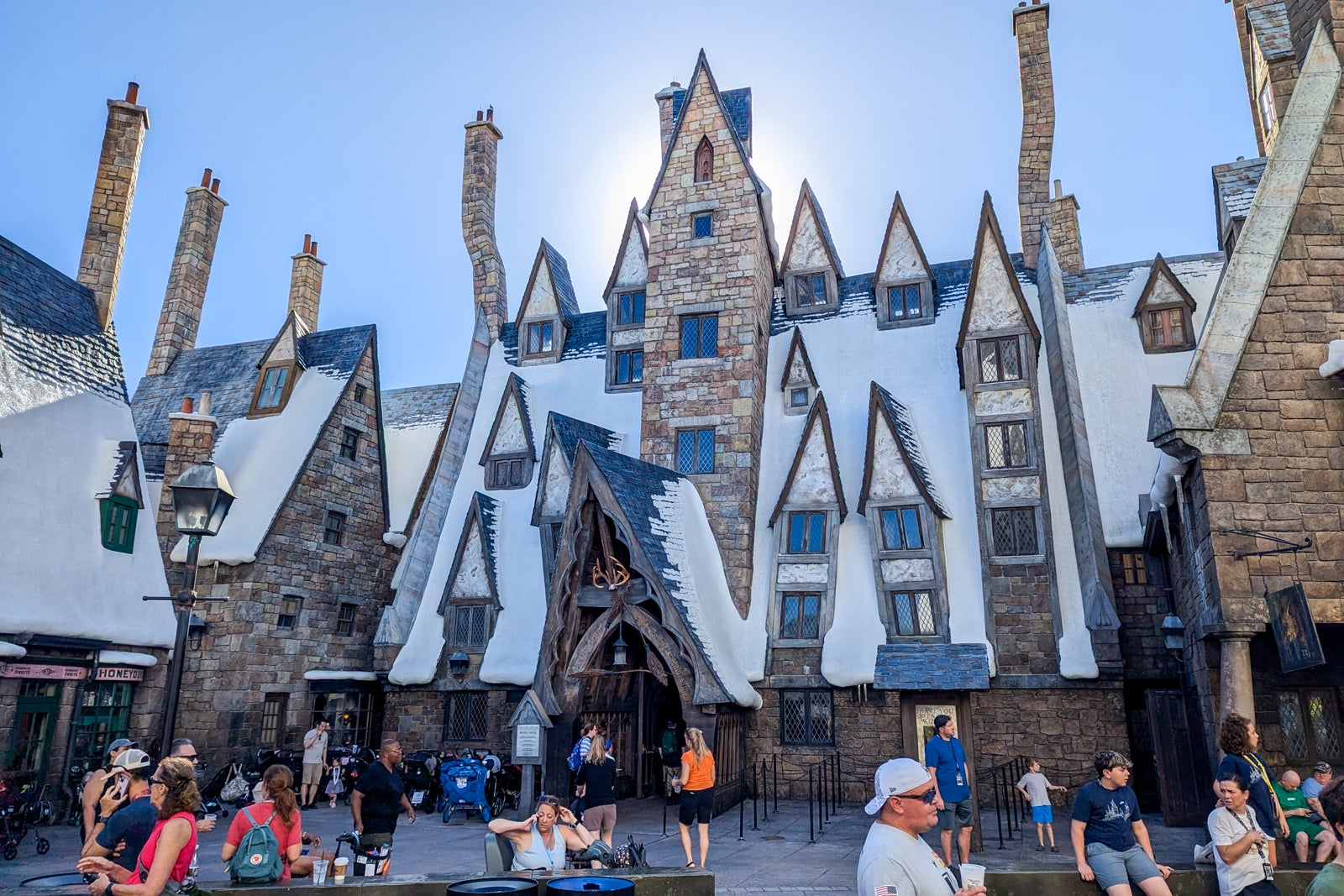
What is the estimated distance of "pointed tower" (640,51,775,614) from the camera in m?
19.0

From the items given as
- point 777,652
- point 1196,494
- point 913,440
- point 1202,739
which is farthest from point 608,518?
point 1202,739

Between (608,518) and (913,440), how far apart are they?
714 cm

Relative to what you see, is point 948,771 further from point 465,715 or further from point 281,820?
point 465,715

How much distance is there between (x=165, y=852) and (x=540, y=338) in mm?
19833

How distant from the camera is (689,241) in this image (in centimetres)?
2094

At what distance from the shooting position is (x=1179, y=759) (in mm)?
13047

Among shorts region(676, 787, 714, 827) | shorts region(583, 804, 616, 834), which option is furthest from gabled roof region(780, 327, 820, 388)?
shorts region(583, 804, 616, 834)

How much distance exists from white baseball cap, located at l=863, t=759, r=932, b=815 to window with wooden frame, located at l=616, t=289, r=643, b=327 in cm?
1926

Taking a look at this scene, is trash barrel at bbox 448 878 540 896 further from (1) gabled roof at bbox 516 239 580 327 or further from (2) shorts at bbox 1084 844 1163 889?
(1) gabled roof at bbox 516 239 580 327

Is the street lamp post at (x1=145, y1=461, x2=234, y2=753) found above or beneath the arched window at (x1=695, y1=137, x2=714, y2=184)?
beneath

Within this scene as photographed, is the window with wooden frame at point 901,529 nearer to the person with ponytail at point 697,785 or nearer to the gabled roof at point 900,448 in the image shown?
the gabled roof at point 900,448

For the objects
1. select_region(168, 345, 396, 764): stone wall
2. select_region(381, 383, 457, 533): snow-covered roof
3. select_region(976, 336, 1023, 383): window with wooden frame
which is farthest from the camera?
select_region(381, 383, 457, 533): snow-covered roof

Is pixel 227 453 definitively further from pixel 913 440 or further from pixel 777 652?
pixel 913 440

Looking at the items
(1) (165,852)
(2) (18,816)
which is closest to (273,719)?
(2) (18,816)
